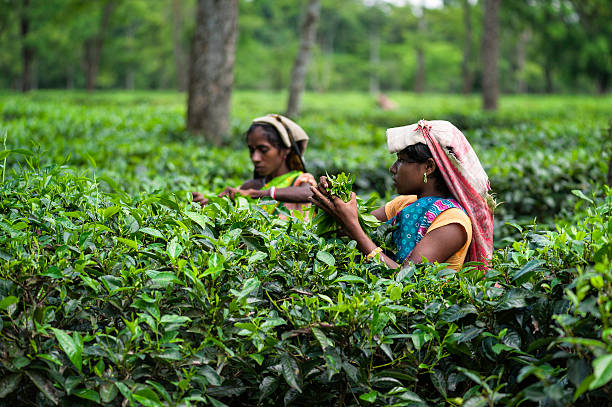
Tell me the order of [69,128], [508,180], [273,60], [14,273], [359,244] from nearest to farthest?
1. [14,273]
2. [359,244]
3. [508,180]
4. [69,128]
5. [273,60]

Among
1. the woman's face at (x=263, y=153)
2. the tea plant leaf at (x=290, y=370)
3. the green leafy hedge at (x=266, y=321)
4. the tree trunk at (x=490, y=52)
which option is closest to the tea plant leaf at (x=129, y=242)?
the green leafy hedge at (x=266, y=321)

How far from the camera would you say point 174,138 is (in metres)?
7.60

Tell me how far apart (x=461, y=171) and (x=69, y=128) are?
19.8 ft

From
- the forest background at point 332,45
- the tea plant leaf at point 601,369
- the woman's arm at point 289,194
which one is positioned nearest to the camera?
the tea plant leaf at point 601,369

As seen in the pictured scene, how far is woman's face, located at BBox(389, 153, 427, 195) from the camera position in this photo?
256 centimetres

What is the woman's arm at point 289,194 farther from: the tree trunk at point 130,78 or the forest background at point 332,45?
the tree trunk at point 130,78

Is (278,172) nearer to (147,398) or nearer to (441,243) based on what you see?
(441,243)

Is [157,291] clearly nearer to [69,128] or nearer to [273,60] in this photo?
[69,128]

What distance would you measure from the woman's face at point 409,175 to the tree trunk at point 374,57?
5069 centimetres

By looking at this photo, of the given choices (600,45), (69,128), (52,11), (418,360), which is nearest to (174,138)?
(69,128)

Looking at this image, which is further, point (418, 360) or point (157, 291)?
point (418, 360)

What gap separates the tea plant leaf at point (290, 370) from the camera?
5.66 ft

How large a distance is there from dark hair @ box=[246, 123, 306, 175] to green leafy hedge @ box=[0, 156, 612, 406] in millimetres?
1881

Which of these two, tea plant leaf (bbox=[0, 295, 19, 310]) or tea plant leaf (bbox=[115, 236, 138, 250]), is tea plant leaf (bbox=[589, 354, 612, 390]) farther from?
tea plant leaf (bbox=[0, 295, 19, 310])
